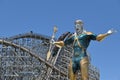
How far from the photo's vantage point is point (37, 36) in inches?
1273

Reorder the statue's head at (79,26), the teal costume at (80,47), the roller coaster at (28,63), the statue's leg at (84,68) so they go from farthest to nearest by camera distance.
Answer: the roller coaster at (28,63), the statue's head at (79,26), the teal costume at (80,47), the statue's leg at (84,68)

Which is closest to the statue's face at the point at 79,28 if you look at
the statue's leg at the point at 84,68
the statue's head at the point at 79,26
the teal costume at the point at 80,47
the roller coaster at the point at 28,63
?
the statue's head at the point at 79,26

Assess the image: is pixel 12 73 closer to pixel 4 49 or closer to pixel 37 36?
pixel 4 49

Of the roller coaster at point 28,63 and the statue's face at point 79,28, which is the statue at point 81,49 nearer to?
the statue's face at point 79,28

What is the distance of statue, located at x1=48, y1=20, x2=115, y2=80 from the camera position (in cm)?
773

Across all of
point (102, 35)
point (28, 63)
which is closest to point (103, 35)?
point (102, 35)

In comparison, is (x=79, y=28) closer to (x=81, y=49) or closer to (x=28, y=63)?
(x=81, y=49)

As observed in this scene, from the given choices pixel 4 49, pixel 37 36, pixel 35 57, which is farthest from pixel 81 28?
pixel 37 36

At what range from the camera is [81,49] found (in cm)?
795

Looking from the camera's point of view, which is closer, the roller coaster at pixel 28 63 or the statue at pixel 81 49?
the statue at pixel 81 49

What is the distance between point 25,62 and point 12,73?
4.25 feet

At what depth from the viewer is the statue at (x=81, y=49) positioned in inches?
304

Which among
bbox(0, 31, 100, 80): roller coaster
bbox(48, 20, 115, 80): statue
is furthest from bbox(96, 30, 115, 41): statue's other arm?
bbox(0, 31, 100, 80): roller coaster

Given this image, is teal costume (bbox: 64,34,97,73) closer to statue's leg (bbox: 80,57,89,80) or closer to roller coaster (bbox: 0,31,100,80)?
statue's leg (bbox: 80,57,89,80)
